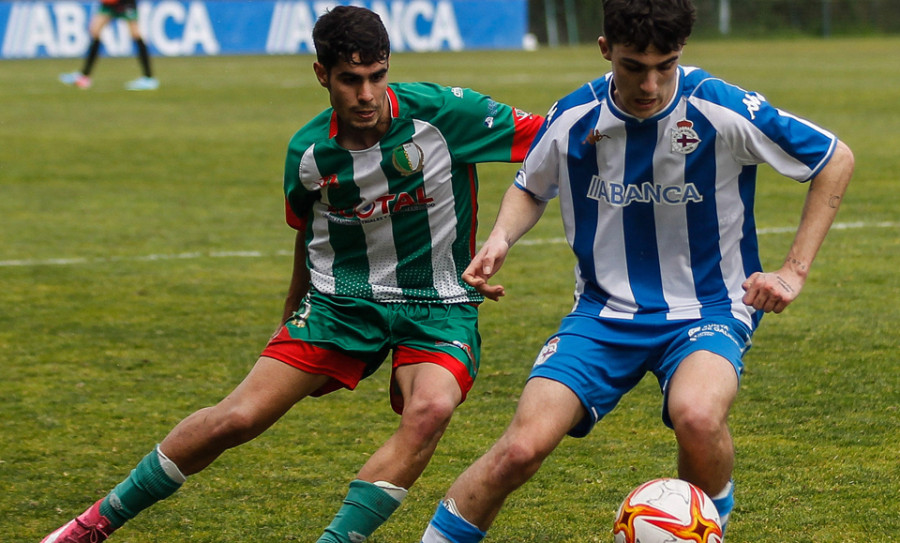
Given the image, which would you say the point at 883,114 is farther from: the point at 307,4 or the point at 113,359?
the point at 307,4

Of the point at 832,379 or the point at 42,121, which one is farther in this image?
the point at 42,121

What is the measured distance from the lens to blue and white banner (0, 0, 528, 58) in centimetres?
3119

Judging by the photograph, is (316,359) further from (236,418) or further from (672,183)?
(672,183)

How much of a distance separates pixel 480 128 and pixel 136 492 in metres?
1.54

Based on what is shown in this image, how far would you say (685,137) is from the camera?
147 inches

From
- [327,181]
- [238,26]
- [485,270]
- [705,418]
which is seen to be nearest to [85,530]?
[327,181]

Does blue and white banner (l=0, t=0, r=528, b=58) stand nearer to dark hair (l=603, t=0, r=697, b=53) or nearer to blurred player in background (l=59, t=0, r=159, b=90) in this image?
blurred player in background (l=59, t=0, r=159, b=90)

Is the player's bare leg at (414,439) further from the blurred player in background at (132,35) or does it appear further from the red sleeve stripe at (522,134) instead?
the blurred player in background at (132,35)

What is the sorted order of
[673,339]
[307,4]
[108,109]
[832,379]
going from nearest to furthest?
[673,339] → [832,379] → [108,109] → [307,4]

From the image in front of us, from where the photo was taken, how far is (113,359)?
248 inches

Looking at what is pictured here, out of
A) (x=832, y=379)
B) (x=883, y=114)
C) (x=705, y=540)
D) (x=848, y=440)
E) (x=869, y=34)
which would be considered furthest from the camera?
(x=869, y=34)

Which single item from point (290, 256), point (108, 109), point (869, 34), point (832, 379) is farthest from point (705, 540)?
point (869, 34)

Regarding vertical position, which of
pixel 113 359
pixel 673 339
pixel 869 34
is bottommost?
pixel 869 34

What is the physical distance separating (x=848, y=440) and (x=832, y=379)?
0.87 m
